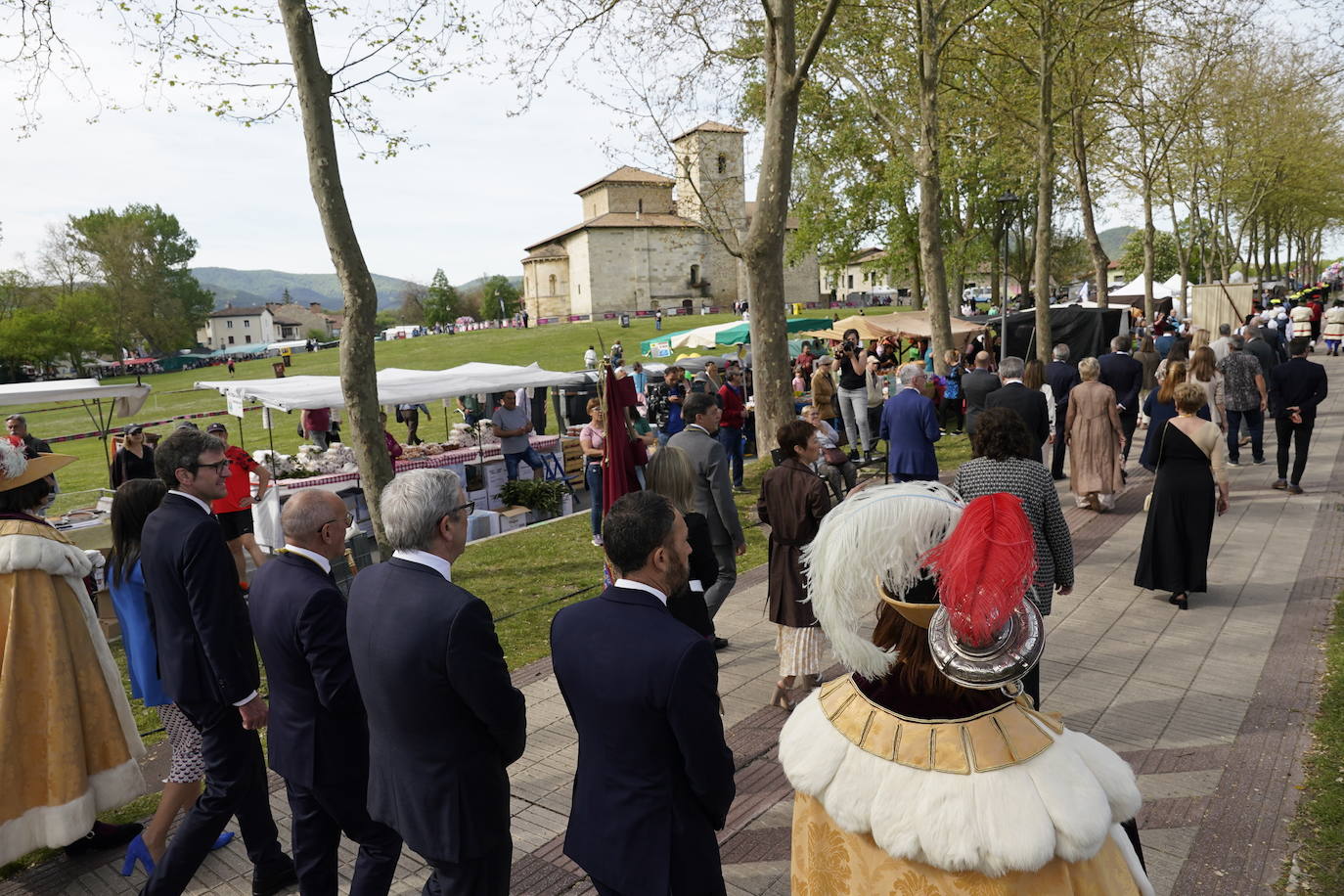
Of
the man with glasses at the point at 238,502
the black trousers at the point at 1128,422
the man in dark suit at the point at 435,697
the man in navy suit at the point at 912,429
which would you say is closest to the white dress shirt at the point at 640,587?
the man in dark suit at the point at 435,697

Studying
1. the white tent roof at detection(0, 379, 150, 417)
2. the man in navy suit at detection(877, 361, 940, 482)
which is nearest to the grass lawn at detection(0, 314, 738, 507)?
the white tent roof at detection(0, 379, 150, 417)

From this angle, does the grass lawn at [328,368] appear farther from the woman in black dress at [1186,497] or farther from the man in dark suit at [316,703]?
the man in dark suit at [316,703]

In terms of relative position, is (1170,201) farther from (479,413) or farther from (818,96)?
(479,413)

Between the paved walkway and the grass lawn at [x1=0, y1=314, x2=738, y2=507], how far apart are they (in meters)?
20.3

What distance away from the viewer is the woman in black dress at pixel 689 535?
14.7 ft

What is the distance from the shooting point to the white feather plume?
6.88 ft

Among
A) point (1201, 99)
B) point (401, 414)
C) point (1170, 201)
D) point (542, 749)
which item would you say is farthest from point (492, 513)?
point (1170, 201)

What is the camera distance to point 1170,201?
31.6 meters

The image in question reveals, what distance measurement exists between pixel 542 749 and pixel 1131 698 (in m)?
3.72

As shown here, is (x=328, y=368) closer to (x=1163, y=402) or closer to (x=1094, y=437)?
(x=1094, y=437)

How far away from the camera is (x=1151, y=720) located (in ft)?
16.7

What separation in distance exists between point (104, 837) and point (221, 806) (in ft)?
4.50

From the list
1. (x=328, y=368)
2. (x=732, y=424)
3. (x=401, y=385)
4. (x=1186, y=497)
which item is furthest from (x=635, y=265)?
(x=1186, y=497)

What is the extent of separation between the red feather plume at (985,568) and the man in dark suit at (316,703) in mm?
2266
